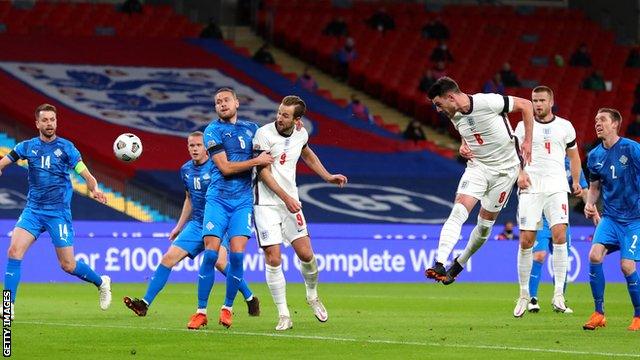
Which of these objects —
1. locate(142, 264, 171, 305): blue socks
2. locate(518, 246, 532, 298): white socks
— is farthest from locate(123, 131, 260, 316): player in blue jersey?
locate(518, 246, 532, 298): white socks

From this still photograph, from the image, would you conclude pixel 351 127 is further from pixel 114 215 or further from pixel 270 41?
pixel 114 215

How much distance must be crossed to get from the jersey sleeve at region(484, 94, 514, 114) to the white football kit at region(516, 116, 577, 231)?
112 inches

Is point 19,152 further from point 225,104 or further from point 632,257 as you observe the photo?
point 632,257

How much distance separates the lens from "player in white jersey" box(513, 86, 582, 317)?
1802 centimetres

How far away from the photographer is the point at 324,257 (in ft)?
94.7

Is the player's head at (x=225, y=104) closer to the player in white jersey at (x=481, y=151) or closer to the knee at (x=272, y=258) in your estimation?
the knee at (x=272, y=258)

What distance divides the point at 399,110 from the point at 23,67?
38.7ft

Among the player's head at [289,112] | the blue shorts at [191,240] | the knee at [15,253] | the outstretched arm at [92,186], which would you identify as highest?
the player's head at [289,112]

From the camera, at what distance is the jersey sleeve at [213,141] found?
14766mm

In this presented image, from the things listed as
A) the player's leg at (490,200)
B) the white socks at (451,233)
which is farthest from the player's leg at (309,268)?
the player's leg at (490,200)

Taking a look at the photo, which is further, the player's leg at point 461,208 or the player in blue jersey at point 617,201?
the player in blue jersey at point 617,201

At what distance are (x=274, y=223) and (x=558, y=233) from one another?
491cm

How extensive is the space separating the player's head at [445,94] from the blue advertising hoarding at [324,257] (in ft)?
42.9

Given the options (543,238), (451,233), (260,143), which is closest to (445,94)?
(451,233)
